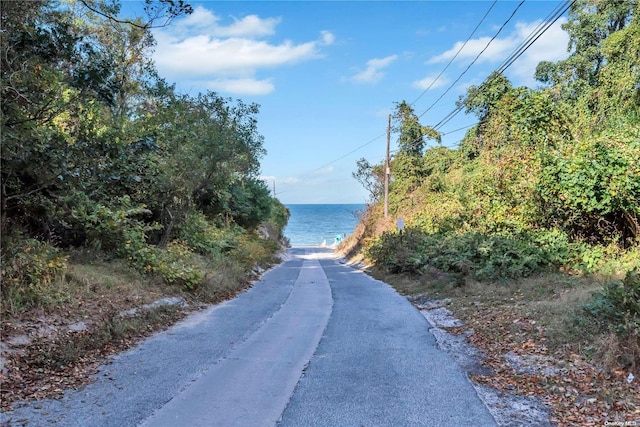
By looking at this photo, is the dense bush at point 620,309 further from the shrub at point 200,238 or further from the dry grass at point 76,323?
the shrub at point 200,238

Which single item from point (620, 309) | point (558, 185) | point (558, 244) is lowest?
point (620, 309)

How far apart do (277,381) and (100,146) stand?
5.75 m

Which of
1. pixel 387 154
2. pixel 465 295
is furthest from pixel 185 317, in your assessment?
pixel 387 154

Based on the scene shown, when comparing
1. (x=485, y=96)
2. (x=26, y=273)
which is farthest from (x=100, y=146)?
(x=485, y=96)

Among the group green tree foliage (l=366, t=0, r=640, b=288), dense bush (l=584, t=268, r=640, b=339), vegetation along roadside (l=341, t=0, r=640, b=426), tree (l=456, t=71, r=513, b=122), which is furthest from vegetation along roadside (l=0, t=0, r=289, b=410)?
tree (l=456, t=71, r=513, b=122)

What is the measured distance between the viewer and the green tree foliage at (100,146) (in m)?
6.06

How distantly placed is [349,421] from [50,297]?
494 cm

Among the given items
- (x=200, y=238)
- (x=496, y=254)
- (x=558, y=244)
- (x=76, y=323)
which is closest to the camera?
(x=76, y=323)

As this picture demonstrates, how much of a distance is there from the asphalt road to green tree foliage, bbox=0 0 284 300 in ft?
8.56

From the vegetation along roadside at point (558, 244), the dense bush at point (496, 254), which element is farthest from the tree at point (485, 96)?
the dense bush at point (496, 254)

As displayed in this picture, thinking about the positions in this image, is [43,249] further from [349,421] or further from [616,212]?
[616,212]

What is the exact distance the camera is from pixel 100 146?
810 cm

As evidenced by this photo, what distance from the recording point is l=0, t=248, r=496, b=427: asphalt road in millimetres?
4047

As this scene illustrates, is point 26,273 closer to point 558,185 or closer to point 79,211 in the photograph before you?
point 79,211
